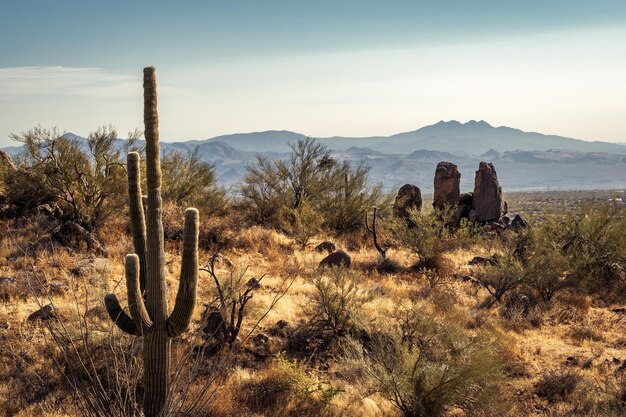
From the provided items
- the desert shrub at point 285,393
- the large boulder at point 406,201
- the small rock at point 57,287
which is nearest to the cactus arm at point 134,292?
the desert shrub at point 285,393

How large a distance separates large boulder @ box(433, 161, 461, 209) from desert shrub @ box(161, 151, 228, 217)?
43.4 ft

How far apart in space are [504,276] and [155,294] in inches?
426

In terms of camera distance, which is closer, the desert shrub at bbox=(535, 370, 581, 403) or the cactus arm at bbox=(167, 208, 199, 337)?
the cactus arm at bbox=(167, 208, 199, 337)

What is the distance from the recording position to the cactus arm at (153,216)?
5551mm

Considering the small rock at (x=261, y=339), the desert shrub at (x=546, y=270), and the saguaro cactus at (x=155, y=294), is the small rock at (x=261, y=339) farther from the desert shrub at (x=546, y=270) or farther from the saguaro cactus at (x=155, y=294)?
the desert shrub at (x=546, y=270)

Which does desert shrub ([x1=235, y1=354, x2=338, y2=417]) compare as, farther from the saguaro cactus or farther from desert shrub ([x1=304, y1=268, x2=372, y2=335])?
desert shrub ([x1=304, y1=268, x2=372, y2=335])

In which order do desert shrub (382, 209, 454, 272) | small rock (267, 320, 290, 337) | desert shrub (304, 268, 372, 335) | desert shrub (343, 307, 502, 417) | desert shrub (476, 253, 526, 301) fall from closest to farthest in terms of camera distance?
desert shrub (343, 307, 502, 417), small rock (267, 320, 290, 337), desert shrub (304, 268, 372, 335), desert shrub (476, 253, 526, 301), desert shrub (382, 209, 454, 272)

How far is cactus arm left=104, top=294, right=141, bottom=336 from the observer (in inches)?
212

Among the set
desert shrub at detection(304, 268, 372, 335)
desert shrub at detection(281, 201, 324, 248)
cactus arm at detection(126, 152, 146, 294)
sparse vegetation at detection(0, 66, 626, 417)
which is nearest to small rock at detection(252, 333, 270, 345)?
sparse vegetation at detection(0, 66, 626, 417)

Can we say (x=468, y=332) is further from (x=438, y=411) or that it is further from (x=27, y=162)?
(x=27, y=162)

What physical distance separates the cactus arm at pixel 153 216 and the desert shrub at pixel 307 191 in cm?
1616

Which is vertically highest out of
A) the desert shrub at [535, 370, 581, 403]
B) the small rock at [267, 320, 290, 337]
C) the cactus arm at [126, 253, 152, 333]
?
the cactus arm at [126, 253, 152, 333]

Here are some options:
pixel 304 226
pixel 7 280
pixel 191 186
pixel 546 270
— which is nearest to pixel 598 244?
pixel 546 270

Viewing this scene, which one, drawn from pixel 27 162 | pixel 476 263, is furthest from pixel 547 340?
pixel 27 162
